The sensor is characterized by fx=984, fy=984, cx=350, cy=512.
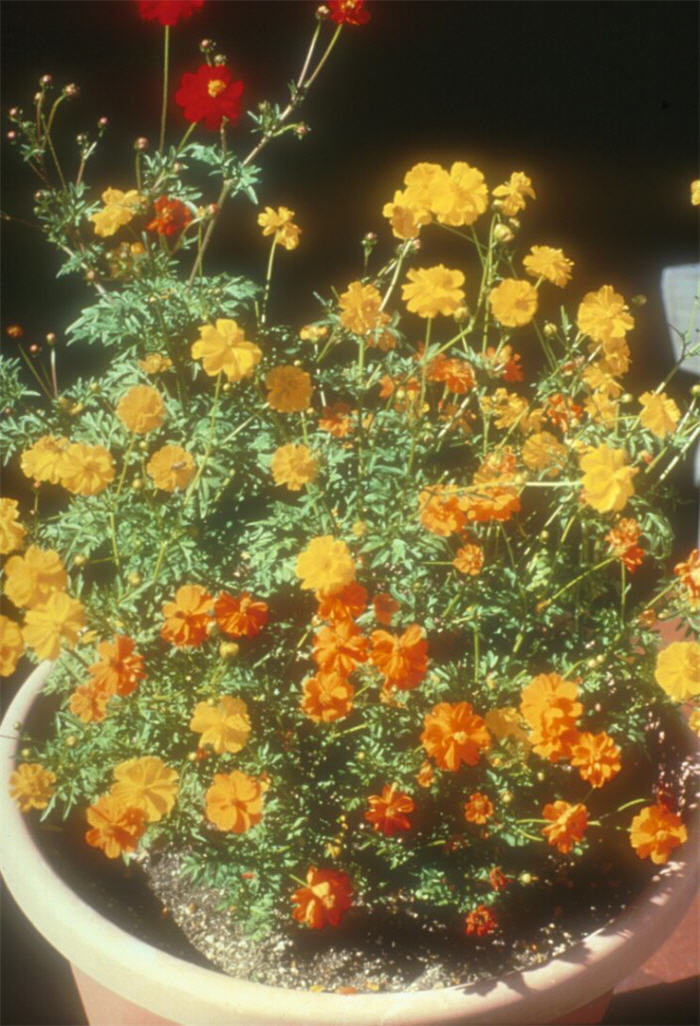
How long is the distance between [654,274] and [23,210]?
1687mm

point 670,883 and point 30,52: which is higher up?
point 30,52

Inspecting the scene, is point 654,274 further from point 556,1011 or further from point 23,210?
point 556,1011

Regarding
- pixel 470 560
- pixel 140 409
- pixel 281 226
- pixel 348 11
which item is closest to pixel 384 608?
pixel 470 560

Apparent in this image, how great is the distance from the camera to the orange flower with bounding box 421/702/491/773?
3.00 feet

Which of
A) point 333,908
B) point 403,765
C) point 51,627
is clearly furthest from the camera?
point 403,765

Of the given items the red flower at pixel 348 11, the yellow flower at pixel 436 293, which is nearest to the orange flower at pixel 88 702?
the yellow flower at pixel 436 293

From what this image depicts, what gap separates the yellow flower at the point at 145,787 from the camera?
89cm

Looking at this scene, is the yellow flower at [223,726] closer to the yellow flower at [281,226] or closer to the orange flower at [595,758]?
the orange flower at [595,758]

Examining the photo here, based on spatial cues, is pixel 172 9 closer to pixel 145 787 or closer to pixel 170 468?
pixel 170 468

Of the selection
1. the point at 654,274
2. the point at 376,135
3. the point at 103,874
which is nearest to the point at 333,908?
the point at 103,874

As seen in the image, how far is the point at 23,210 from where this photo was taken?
1792 millimetres

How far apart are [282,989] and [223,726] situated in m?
0.29

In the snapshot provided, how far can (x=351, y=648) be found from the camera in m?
0.89

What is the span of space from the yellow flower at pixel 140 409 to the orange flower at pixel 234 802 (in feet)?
1.11
